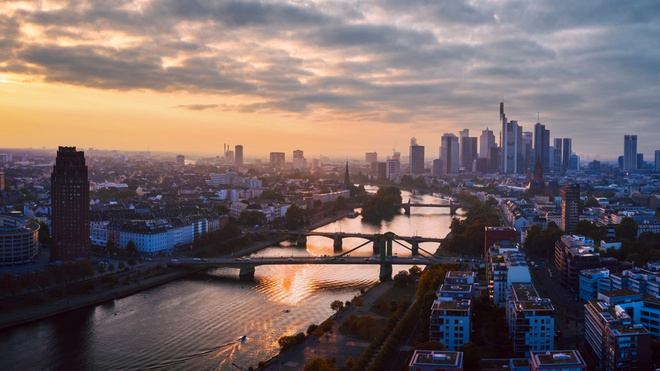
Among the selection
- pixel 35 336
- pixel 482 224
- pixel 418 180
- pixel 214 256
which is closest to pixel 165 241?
pixel 214 256

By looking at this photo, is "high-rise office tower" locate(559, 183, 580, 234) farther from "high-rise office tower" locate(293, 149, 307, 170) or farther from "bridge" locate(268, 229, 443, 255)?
"high-rise office tower" locate(293, 149, 307, 170)

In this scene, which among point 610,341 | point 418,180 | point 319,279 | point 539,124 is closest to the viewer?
point 610,341

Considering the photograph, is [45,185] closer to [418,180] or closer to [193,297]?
[193,297]

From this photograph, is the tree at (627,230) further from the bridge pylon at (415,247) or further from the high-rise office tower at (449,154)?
the high-rise office tower at (449,154)

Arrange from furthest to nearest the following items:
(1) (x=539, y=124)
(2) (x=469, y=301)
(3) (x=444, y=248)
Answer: (1) (x=539, y=124) → (3) (x=444, y=248) → (2) (x=469, y=301)

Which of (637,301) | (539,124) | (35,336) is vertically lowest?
(35,336)

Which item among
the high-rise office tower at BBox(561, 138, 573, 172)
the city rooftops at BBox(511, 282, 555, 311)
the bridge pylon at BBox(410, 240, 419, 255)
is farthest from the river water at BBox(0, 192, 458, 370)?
the high-rise office tower at BBox(561, 138, 573, 172)
